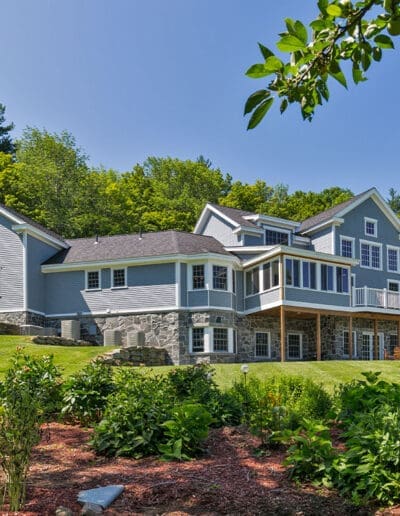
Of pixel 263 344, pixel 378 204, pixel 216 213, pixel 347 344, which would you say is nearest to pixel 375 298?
pixel 347 344

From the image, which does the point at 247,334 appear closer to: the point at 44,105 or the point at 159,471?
the point at 44,105

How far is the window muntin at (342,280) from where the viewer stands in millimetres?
25172

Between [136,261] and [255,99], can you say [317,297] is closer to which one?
[136,261]

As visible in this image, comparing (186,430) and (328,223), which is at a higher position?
(328,223)

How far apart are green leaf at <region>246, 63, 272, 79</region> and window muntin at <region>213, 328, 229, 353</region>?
21.2 meters

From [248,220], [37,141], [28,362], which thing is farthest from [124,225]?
[28,362]

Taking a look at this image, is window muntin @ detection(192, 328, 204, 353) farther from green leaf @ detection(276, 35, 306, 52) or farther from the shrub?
green leaf @ detection(276, 35, 306, 52)

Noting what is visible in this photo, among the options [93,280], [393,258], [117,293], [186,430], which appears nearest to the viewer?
[186,430]

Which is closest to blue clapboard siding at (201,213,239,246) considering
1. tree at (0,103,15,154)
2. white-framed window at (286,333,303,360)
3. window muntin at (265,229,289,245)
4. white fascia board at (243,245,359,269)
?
window muntin at (265,229,289,245)

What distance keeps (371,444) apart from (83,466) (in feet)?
9.80

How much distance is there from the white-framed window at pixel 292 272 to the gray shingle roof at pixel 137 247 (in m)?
2.75

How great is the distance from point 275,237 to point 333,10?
2537 cm

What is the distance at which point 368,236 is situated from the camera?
96.6 feet

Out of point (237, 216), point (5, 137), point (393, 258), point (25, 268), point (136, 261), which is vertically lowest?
point (25, 268)
